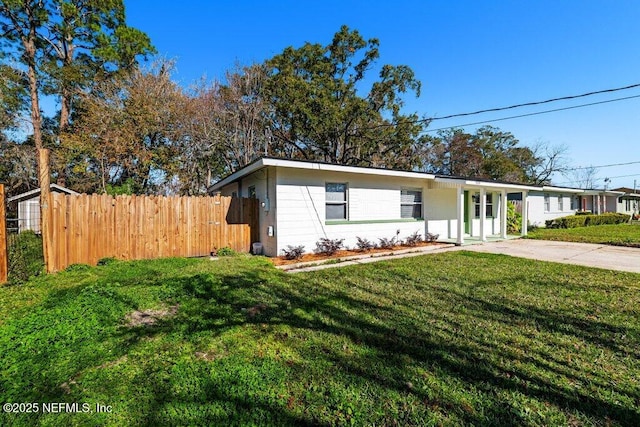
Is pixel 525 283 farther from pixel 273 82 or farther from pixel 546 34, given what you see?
pixel 273 82

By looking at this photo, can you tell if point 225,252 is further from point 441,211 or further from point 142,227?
point 441,211

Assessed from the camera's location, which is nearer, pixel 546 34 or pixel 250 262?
pixel 250 262

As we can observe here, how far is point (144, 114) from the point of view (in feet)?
50.0

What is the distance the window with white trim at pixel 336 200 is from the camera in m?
9.16

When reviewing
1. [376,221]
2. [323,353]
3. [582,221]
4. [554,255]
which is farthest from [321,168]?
[582,221]

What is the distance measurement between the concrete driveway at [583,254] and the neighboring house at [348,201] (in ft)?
5.17

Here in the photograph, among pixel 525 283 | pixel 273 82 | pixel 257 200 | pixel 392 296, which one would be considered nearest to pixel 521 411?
pixel 392 296

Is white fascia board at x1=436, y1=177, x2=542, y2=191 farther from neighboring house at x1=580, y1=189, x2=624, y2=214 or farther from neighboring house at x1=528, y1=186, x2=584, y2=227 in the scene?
neighboring house at x1=580, y1=189, x2=624, y2=214

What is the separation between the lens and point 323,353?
2.84m

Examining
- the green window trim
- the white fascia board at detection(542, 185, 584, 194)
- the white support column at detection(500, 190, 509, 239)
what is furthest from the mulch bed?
the white fascia board at detection(542, 185, 584, 194)

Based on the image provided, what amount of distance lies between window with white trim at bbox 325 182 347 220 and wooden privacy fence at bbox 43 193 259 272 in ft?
7.84

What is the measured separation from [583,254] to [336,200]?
7815 millimetres

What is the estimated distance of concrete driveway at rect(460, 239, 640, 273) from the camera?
7219 millimetres

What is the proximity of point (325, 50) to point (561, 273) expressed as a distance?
21.4 metres
